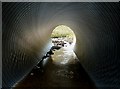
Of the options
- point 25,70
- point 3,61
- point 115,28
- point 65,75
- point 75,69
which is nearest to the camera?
point 115,28

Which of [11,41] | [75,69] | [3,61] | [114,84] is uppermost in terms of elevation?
[11,41]

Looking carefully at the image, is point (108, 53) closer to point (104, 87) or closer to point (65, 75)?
point (104, 87)

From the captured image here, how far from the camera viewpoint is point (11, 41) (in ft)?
17.7

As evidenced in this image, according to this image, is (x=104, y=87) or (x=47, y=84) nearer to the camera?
(x=104, y=87)

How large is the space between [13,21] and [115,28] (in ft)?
7.95

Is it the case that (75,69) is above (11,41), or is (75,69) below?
below

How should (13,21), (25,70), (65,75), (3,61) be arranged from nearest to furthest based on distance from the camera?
(3,61), (13,21), (25,70), (65,75)

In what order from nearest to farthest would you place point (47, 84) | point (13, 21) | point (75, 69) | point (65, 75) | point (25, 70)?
point (13, 21) → point (47, 84) → point (25, 70) → point (65, 75) → point (75, 69)

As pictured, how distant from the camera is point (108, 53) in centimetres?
496

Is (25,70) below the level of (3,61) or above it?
below

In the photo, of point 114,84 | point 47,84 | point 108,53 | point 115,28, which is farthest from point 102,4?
point 47,84

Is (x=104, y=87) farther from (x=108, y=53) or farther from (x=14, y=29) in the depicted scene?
(x=14, y=29)

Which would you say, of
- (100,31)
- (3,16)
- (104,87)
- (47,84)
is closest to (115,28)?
(100,31)

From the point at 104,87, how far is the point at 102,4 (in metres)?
2.07
